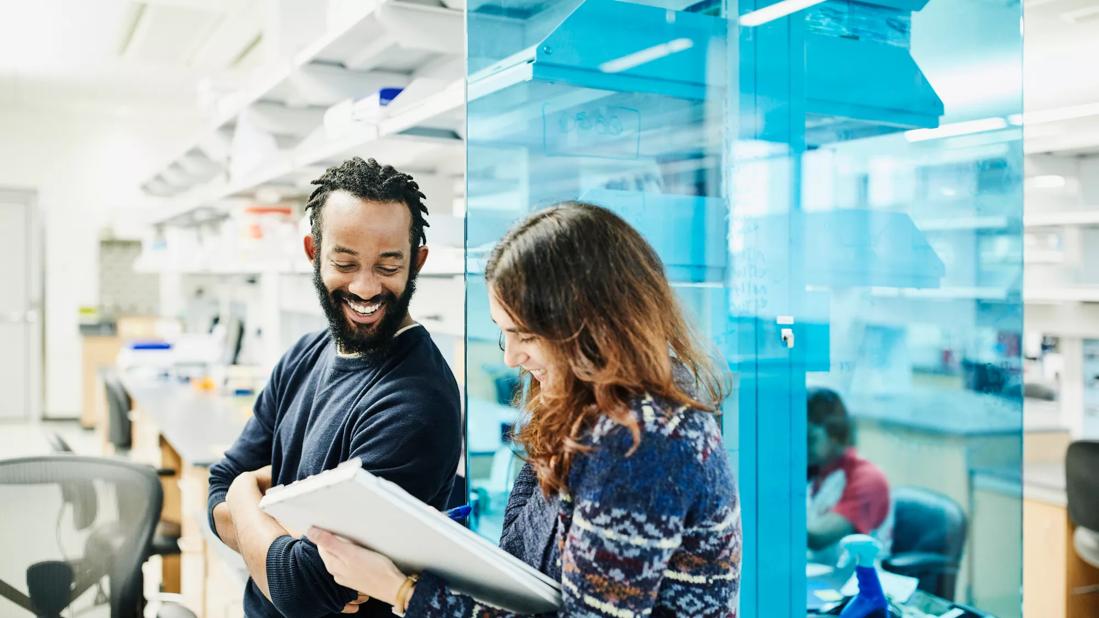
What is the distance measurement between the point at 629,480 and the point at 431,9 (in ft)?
4.54

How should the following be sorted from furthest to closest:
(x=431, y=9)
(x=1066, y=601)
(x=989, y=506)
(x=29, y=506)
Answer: (x=1066, y=601) < (x=29, y=506) < (x=431, y=9) < (x=989, y=506)

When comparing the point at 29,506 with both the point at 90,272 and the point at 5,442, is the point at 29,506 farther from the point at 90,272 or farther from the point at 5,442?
the point at 90,272

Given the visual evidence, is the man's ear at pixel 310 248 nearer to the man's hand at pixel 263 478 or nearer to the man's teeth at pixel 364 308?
the man's teeth at pixel 364 308

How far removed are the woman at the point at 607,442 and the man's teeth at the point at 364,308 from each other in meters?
0.45

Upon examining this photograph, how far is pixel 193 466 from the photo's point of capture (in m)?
3.02

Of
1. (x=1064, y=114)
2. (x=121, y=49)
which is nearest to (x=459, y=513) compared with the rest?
(x=1064, y=114)

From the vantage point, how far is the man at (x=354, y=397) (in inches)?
51.8

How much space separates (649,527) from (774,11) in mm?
950

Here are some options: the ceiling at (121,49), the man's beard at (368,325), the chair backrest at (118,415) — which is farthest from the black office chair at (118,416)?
the man's beard at (368,325)

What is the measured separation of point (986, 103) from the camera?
1508 millimetres

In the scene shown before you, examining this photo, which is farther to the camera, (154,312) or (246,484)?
(154,312)

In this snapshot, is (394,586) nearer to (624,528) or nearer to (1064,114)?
(624,528)

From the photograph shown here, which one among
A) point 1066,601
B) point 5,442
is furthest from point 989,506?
point 5,442

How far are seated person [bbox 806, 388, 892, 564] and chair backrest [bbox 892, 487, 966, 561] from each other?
65 mm
